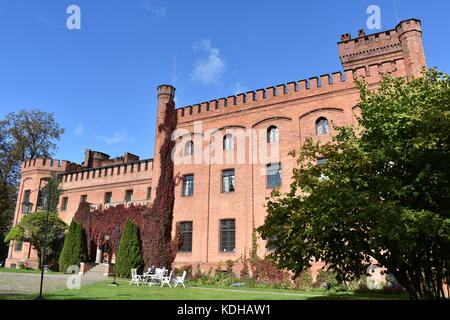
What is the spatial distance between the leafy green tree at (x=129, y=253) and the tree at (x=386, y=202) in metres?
14.4

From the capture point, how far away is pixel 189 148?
81.8ft

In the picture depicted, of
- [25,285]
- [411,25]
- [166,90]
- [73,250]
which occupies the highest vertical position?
[411,25]

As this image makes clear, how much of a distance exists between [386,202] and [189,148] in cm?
1751

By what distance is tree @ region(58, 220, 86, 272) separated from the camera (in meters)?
25.2

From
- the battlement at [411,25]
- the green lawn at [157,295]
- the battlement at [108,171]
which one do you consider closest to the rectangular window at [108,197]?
the battlement at [108,171]

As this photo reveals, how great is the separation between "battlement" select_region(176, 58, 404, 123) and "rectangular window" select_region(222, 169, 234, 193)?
4.21m

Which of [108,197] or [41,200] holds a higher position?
[41,200]

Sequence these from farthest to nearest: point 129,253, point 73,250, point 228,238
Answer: point 73,250, point 129,253, point 228,238

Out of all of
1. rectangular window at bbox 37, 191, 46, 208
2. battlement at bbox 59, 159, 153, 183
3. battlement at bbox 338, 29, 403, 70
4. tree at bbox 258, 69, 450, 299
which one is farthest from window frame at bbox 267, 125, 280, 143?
rectangular window at bbox 37, 191, 46, 208

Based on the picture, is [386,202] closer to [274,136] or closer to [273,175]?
[273,175]

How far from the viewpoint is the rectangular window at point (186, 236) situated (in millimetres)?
22859

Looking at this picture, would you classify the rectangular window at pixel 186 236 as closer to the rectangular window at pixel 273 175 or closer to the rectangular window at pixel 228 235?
the rectangular window at pixel 228 235

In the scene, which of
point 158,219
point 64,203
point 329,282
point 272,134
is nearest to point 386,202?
point 329,282

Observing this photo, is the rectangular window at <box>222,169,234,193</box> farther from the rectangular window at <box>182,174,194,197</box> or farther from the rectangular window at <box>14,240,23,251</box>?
the rectangular window at <box>14,240,23,251</box>
